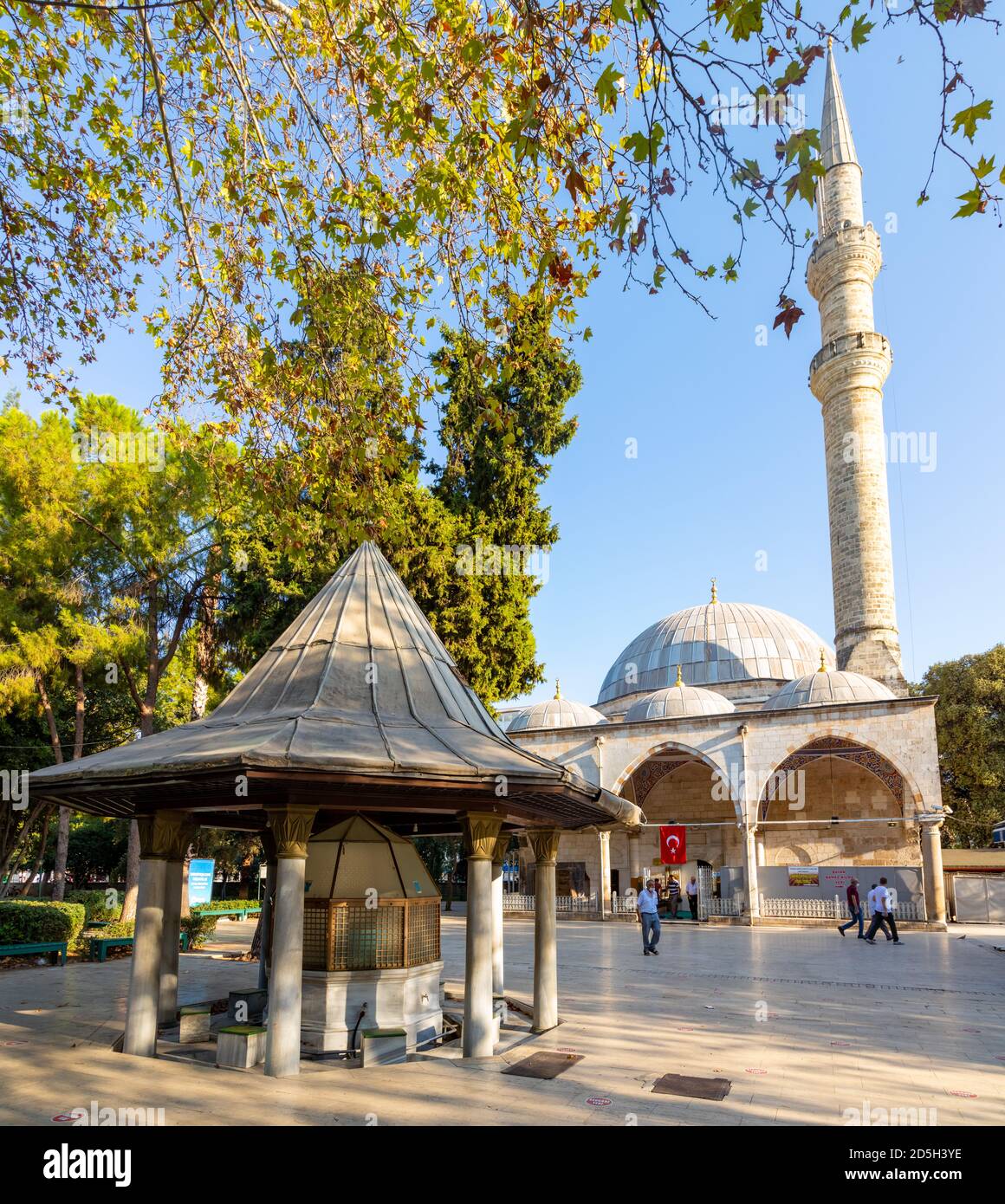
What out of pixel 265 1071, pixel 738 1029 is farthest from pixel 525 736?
pixel 265 1071

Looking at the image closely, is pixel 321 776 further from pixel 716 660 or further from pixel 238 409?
pixel 716 660

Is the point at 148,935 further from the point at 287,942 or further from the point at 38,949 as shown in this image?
the point at 38,949

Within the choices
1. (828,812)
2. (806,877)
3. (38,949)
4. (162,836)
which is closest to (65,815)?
(38,949)

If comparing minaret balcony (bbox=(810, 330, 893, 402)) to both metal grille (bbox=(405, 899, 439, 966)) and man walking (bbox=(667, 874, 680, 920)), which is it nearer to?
man walking (bbox=(667, 874, 680, 920))

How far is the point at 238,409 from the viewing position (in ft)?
26.7

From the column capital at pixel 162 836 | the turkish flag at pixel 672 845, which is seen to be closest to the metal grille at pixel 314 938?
the column capital at pixel 162 836

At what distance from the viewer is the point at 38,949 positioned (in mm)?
12750

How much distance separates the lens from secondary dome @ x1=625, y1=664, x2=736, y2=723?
27.7 metres

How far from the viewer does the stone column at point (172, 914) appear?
7290 millimetres

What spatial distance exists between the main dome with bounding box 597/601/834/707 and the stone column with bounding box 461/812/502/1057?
28.3 meters

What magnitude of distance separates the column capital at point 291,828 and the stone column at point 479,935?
4.35 ft

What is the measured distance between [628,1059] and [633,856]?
2363 cm

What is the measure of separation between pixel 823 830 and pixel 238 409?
79.6 ft

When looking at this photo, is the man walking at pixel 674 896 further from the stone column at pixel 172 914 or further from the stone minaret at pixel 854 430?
the stone column at pixel 172 914
